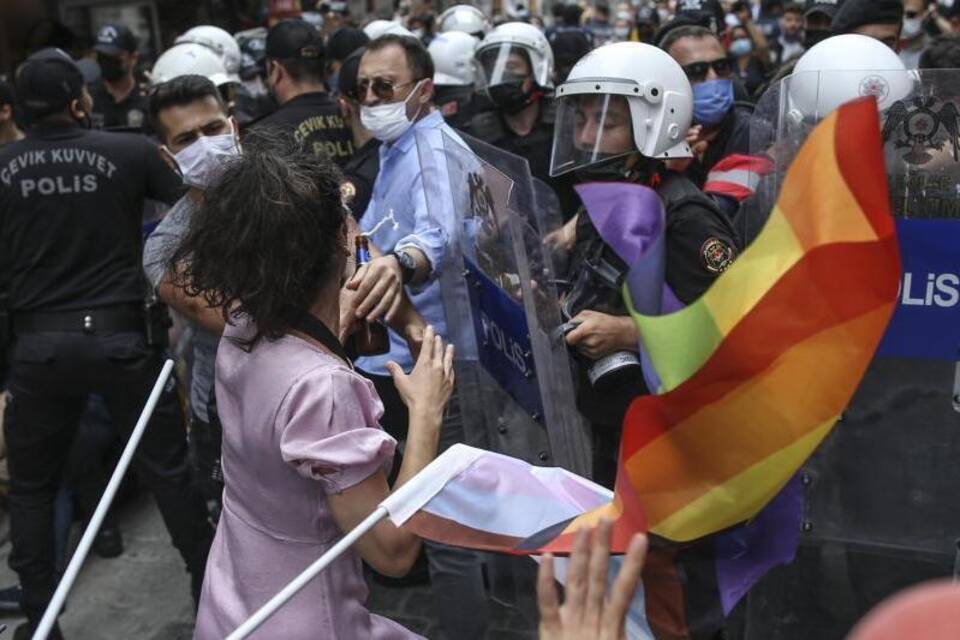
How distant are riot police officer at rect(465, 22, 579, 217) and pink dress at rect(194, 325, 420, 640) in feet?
11.9

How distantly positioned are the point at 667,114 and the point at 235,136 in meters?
1.53

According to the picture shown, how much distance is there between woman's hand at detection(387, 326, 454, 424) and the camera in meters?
2.23

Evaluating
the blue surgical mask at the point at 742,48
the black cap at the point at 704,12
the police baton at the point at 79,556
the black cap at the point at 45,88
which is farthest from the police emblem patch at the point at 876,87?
the blue surgical mask at the point at 742,48

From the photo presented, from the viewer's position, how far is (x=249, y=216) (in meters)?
2.05

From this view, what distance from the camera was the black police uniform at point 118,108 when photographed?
7.13m

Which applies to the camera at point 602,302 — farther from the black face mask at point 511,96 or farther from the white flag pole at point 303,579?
the black face mask at point 511,96

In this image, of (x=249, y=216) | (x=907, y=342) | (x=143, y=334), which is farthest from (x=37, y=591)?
(x=907, y=342)

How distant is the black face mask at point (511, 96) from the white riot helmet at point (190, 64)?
159 cm

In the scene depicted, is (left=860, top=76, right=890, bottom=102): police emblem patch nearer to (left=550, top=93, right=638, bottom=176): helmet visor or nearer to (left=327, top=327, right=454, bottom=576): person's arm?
(left=550, top=93, right=638, bottom=176): helmet visor

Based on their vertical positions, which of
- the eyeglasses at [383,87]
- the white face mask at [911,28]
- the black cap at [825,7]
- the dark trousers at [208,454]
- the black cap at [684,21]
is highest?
the black cap at [825,7]

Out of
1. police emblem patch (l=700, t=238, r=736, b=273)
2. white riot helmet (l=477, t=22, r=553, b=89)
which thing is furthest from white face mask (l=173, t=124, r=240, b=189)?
white riot helmet (l=477, t=22, r=553, b=89)

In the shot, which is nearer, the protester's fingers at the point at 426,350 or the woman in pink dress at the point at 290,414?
the woman in pink dress at the point at 290,414

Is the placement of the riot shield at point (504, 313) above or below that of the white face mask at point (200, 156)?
below

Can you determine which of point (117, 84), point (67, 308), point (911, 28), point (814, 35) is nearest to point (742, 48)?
point (911, 28)
